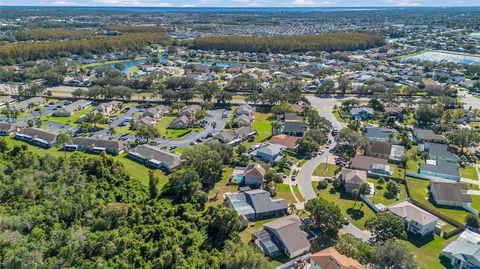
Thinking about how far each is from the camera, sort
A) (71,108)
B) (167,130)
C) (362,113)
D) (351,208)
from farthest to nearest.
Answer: (71,108) → (362,113) → (167,130) → (351,208)

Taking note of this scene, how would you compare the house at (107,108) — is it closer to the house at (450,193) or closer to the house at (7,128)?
the house at (7,128)

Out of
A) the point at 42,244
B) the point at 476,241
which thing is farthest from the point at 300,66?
the point at 42,244

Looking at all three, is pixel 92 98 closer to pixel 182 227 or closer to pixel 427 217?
pixel 182 227

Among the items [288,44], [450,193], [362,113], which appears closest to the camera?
[450,193]

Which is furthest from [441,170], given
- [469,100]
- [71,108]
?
[71,108]

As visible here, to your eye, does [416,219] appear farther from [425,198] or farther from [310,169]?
[310,169]

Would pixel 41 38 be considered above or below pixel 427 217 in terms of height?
above

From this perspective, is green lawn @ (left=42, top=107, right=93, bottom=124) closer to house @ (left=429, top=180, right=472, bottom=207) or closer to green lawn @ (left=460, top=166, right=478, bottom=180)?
house @ (left=429, top=180, right=472, bottom=207)
